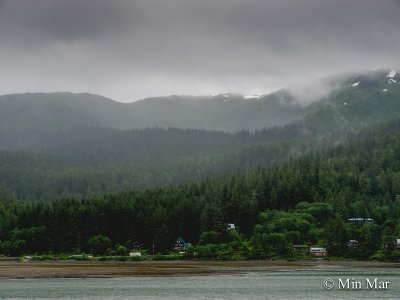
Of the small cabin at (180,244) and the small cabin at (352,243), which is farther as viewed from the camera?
the small cabin at (180,244)

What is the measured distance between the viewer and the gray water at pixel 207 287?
8081 centimetres

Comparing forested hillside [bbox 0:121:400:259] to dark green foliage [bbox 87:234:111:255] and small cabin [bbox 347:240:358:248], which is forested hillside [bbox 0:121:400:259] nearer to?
small cabin [bbox 347:240:358:248]

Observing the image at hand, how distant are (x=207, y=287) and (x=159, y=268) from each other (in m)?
37.8

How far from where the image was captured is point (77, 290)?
88.2m

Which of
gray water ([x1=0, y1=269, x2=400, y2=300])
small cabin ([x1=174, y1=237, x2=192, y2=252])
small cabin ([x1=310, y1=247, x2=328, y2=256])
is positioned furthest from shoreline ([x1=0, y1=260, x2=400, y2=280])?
small cabin ([x1=174, y1=237, x2=192, y2=252])

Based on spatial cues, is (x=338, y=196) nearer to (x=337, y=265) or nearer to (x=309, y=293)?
(x=337, y=265)

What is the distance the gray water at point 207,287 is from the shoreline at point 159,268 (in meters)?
7.26

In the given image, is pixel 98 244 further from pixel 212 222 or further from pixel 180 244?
pixel 212 222

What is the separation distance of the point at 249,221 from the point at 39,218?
57.8 meters

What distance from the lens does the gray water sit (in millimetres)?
80812

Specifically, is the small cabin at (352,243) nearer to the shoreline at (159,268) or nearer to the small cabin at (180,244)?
the shoreline at (159,268)

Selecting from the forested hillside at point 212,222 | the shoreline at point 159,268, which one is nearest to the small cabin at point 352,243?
the forested hillside at point 212,222

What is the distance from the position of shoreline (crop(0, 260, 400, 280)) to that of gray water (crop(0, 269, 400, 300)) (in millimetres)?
7258

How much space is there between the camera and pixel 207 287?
295ft
